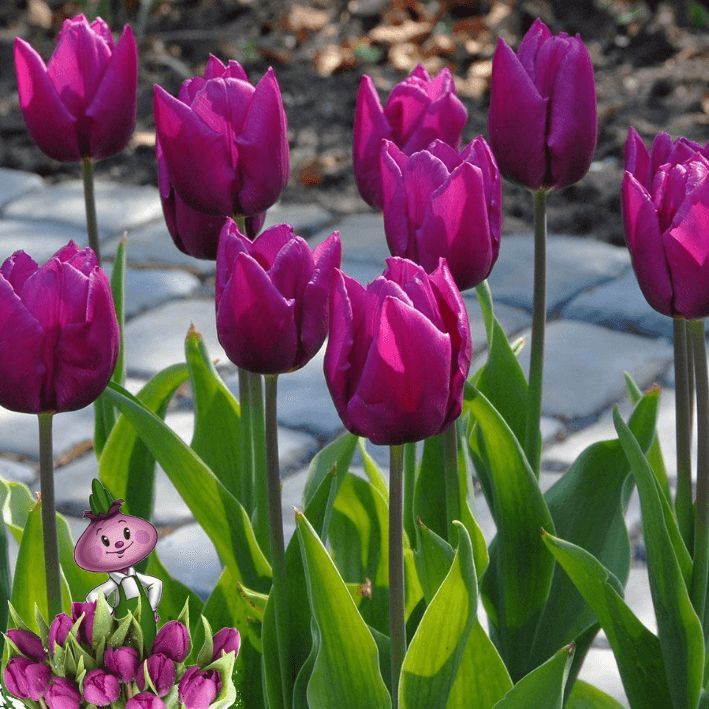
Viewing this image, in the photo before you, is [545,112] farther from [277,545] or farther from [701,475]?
[277,545]

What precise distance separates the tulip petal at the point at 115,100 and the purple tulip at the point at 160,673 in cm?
78

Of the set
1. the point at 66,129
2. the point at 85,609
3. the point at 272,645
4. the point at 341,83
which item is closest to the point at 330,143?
the point at 341,83

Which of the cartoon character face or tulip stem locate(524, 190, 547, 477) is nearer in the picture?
the cartoon character face

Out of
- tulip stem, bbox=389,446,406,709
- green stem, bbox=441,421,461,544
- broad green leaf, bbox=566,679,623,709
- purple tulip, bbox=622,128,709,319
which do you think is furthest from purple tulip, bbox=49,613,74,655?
broad green leaf, bbox=566,679,623,709

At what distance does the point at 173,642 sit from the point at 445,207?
50 cm

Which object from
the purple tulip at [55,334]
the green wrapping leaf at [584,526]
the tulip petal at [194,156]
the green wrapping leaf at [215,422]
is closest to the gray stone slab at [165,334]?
the green wrapping leaf at [215,422]

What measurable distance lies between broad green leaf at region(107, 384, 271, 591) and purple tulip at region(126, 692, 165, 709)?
1.55 ft

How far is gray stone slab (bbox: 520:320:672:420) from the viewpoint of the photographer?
2.89 meters

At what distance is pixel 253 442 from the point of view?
5.08 feet

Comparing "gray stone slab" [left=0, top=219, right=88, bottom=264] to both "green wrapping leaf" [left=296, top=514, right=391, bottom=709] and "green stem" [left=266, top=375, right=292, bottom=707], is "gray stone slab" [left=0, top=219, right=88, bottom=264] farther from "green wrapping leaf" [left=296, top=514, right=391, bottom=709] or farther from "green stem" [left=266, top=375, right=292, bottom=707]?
"green wrapping leaf" [left=296, top=514, right=391, bottom=709]

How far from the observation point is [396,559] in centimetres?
121

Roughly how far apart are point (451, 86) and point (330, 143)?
3.05 m

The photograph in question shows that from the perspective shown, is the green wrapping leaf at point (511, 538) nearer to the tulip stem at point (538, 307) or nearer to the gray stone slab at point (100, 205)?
the tulip stem at point (538, 307)

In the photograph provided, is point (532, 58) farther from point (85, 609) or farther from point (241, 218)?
point (85, 609)
